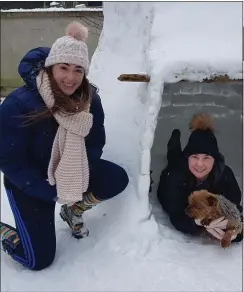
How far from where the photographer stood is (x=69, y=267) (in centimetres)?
217

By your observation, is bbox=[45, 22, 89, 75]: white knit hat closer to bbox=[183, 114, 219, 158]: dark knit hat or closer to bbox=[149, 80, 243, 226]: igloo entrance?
bbox=[183, 114, 219, 158]: dark knit hat

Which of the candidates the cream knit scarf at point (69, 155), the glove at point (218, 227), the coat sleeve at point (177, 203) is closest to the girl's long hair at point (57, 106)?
the cream knit scarf at point (69, 155)

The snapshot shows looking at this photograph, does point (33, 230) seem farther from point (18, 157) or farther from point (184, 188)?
point (184, 188)

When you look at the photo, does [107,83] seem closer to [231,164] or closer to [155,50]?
[155,50]

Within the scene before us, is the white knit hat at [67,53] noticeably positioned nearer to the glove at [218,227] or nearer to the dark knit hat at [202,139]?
the dark knit hat at [202,139]

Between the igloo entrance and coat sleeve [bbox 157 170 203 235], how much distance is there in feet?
3.03

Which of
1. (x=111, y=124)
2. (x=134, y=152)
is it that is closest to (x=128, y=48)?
(x=111, y=124)

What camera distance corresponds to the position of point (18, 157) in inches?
79.0

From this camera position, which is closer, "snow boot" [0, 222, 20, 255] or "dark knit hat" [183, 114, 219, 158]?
"snow boot" [0, 222, 20, 255]

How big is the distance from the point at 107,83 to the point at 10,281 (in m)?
1.50

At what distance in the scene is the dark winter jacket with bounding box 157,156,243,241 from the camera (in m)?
2.36

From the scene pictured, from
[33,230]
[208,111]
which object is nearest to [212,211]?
[33,230]

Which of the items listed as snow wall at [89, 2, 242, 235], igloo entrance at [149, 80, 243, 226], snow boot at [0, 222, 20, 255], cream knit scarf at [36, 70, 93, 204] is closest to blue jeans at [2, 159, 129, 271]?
snow boot at [0, 222, 20, 255]

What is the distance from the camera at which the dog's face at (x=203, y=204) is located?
87.4 inches
